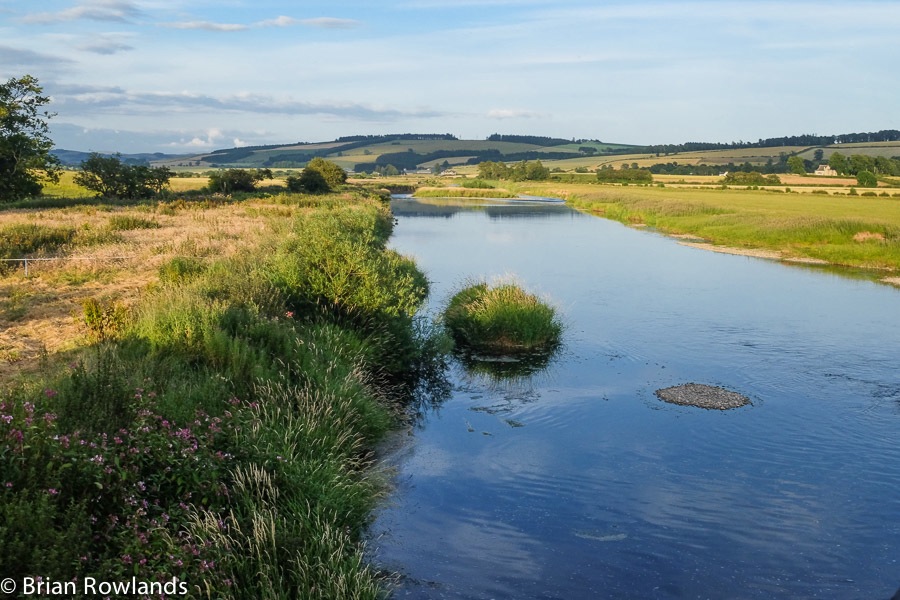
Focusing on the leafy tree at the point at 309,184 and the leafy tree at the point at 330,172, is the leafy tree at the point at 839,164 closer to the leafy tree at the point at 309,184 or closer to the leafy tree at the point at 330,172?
the leafy tree at the point at 330,172

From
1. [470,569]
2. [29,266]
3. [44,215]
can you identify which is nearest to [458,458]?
[470,569]

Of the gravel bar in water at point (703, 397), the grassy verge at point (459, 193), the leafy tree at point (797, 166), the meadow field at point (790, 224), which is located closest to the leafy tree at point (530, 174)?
the grassy verge at point (459, 193)

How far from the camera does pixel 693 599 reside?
8336 mm

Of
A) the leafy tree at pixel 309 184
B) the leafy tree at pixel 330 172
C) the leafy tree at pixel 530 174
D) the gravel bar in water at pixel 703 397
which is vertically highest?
the leafy tree at pixel 530 174

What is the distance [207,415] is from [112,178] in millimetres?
47965

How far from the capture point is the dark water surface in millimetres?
8891

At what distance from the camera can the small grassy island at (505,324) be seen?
778 inches

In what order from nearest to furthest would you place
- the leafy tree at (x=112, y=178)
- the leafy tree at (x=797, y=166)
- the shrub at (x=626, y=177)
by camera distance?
the leafy tree at (x=112, y=178) → the shrub at (x=626, y=177) → the leafy tree at (x=797, y=166)

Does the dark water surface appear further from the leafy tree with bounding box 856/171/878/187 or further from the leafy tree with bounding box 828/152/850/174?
the leafy tree with bounding box 828/152/850/174

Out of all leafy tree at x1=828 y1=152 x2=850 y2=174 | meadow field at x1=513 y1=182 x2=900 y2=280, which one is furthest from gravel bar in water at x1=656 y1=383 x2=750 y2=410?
leafy tree at x1=828 y1=152 x2=850 y2=174

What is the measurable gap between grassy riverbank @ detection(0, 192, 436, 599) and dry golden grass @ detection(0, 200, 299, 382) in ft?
0.29

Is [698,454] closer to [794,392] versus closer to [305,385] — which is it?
[794,392]

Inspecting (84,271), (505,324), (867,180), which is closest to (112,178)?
(84,271)

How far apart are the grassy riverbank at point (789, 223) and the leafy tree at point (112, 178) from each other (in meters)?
35.8
